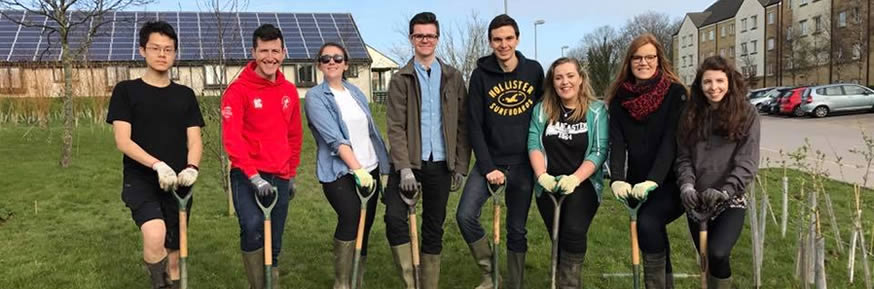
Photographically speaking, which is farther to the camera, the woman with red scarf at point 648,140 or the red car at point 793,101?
the red car at point 793,101

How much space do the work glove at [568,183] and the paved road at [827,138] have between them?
20.6 ft

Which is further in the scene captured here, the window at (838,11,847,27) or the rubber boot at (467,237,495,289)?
the window at (838,11,847,27)

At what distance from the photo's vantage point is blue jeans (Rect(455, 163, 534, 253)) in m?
3.87

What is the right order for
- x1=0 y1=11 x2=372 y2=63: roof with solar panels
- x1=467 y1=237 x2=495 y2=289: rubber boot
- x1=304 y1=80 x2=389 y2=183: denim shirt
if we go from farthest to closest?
1. x1=0 y1=11 x2=372 y2=63: roof with solar panels
2. x1=467 y1=237 x2=495 y2=289: rubber boot
3. x1=304 y1=80 x2=389 y2=183: denim shirt

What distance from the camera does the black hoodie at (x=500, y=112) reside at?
12.5 ft

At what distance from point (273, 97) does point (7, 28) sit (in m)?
28.7

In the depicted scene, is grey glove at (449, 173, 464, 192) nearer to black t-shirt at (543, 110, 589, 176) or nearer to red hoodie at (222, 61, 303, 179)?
black t-shirt at (543, 110, 589, 176)

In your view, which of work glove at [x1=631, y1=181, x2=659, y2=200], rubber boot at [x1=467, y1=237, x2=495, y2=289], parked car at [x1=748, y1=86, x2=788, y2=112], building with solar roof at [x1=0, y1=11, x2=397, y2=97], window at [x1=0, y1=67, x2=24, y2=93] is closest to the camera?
work glove at [x1=631, y1=181, x2=659, y2=200]

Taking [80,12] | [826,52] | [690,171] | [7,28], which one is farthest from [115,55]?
[826,52]

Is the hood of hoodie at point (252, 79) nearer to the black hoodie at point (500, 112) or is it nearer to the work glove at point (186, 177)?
the work glove at point (186, 177)

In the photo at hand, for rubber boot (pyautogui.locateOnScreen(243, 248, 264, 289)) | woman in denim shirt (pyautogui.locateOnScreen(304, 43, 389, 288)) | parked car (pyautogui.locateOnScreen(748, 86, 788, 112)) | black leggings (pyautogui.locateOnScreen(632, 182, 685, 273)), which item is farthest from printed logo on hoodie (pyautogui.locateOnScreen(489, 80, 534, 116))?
parked car (pyautogui.locateOnScreen(748, 86, 788, 112))

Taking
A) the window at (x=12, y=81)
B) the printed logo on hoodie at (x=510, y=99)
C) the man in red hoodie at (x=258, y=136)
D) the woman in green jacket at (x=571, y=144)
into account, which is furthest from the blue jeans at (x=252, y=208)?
the window at (x=12, y=81)

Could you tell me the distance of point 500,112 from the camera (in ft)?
12.5

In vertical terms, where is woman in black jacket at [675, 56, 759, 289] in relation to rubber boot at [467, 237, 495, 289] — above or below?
above
